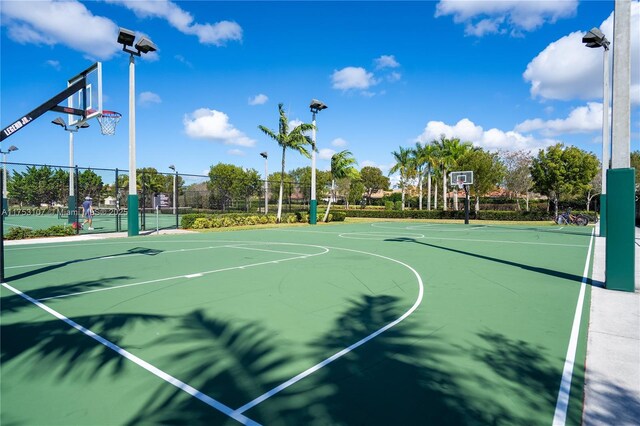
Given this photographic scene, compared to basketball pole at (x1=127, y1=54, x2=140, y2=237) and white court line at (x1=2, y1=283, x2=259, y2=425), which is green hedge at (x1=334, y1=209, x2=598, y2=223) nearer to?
basketball pole at (x1=127, y1=54, x2=140, y2=237)

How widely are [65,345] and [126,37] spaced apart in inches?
676

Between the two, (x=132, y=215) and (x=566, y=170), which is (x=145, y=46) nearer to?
(x=132, y=215)

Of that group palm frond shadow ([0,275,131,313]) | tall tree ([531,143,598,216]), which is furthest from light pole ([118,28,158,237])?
tall tree ([531,143,598,216])

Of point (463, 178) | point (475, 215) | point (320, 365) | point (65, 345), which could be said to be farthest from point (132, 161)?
point (475, 215)

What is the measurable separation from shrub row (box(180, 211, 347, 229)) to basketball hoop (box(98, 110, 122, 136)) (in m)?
11.1

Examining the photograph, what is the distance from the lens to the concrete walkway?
128 inches

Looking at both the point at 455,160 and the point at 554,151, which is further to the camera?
the point at 455,160

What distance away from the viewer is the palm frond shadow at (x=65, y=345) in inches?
158

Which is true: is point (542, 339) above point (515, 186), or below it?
below

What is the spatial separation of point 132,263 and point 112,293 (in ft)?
12.5

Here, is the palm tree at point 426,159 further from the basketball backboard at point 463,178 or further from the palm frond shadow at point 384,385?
the palm frond shadow at point 384,385

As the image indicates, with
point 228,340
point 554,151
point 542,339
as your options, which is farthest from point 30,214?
point 554,151

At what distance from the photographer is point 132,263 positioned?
10.7 meters

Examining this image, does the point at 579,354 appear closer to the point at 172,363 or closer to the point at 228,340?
the point at 228,340
